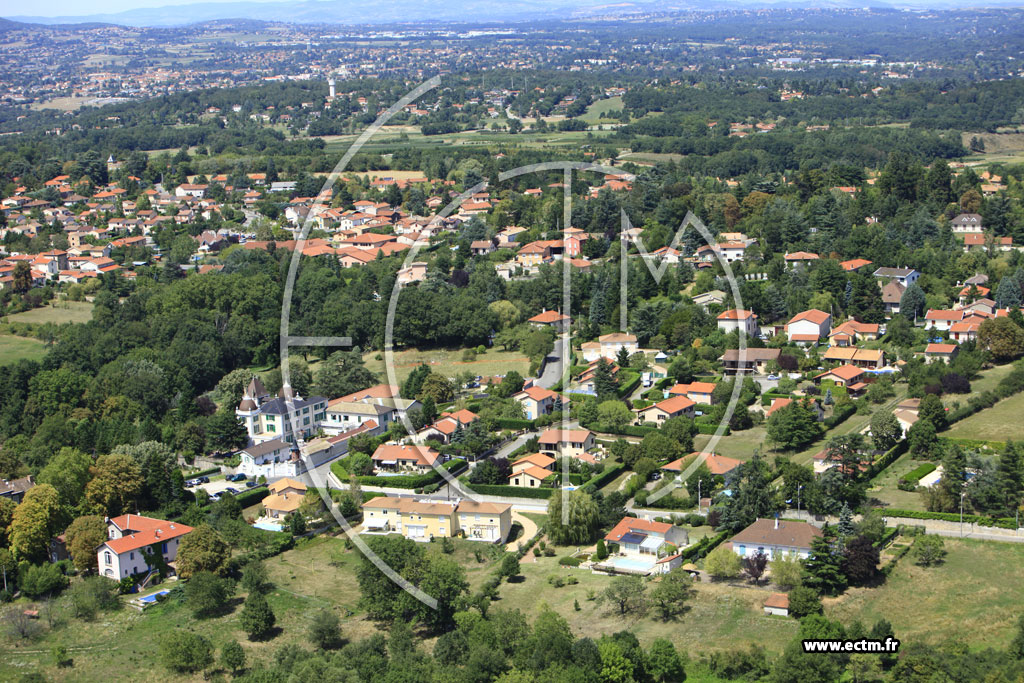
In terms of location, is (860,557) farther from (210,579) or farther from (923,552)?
(210,579)

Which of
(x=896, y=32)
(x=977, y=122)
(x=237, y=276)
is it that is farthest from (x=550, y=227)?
(x=896, y=32)

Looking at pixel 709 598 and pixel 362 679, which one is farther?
pixel 709 598

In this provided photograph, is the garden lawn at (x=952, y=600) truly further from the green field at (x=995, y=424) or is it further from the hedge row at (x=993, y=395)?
the hedge row at (x=993, y=395)

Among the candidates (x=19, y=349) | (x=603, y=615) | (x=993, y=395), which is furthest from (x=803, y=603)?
(x=19, y=349)

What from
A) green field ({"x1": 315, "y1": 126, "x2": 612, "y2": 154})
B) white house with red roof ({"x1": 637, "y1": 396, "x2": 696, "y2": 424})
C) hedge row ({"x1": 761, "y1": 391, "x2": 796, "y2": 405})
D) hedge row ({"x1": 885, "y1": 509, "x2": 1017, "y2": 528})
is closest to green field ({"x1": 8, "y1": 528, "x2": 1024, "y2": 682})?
hedge row ({"x1": 885, "y1": 509, "x2": 1017, "y2": 528})

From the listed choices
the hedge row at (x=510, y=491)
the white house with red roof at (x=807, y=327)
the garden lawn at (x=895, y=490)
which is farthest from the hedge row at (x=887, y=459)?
the white house with red roof at (x=807, y=327)

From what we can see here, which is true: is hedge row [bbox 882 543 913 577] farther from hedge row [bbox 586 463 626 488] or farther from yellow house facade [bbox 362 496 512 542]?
yellow house facade [bbox 362 496 512 542]

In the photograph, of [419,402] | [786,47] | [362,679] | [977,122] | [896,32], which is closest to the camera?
[362,679]
